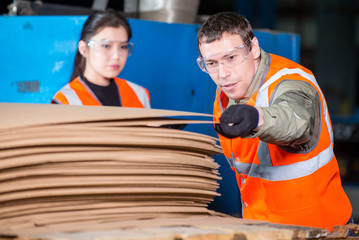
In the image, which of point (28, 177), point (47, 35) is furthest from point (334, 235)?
point (47, 35)

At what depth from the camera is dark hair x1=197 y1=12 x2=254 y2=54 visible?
1835mm

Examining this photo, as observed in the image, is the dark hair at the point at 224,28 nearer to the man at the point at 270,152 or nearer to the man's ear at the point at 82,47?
the man at the point at 270,152

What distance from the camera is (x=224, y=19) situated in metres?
1.87

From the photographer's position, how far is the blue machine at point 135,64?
10.1ft

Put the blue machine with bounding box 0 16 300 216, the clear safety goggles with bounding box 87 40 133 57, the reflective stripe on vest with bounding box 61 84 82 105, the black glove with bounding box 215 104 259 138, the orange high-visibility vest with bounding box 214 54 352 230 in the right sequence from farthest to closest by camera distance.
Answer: the blue machine with bounding box 0 16 300 216 → the clear safety goggles with bounding box 87 40 133 57 → the reflective stripe on vest with bounding box 61 84 82 105 → the orange high-visibility vest with bounding box 214 54 352 230 → the black glove with bounding box 215 104 259 138

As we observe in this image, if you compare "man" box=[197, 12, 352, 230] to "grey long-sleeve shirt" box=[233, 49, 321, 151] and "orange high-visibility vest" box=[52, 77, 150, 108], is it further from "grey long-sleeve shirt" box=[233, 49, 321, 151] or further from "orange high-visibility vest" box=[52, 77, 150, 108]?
"orange high-visibility vest" box=[52, 77, 150, 108]

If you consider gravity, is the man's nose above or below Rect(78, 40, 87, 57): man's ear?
below

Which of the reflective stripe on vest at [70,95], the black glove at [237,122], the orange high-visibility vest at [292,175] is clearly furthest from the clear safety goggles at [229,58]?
the reflective stripe on vest at [70,95]

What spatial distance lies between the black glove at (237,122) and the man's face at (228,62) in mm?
723

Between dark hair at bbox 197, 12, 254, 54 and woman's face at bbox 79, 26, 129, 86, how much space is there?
3.80ft

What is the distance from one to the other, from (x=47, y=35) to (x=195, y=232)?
2512mm

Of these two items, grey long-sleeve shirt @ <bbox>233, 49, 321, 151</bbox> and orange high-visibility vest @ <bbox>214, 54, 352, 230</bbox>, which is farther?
orange high-visibility vest @ <bbox>214, 54, 352, 230</bbox>

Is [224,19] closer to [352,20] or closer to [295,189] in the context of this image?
[295,189]

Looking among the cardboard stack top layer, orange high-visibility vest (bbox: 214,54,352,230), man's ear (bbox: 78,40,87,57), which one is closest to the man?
orange high-visibility vest (bbox: 214,54,352,230)
